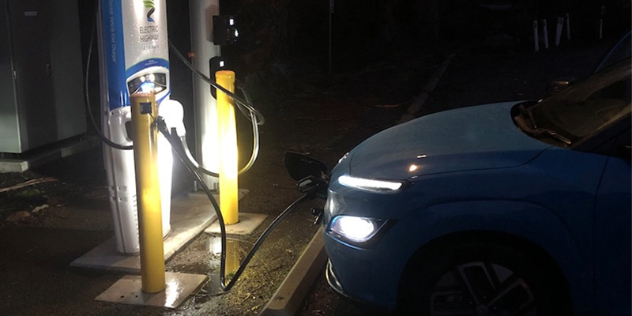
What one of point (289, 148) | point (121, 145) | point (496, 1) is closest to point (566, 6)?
point (496, 1)

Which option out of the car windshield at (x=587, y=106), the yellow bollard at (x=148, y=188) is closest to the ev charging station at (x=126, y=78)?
the yellow bollard at (x=148, y=188)

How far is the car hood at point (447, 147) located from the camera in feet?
13.1

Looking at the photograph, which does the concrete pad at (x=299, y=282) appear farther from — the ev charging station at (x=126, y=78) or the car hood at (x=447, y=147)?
the ev charging station at (x=126, y=78)

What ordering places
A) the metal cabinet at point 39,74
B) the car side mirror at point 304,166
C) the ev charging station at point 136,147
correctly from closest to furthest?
the ev charging station at point 136,147
the car side mirror at point 304,166
the metal cabinet at point 39,74

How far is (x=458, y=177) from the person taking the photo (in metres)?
3.94

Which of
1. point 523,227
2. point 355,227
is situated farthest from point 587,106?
point 355,227

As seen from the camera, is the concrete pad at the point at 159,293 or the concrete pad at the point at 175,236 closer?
the concrete pad at the point at 159,293

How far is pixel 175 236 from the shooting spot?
20.9ft

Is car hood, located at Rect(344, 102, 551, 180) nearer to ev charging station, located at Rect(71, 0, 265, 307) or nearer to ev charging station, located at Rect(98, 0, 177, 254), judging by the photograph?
ev charging station, located at Rect(71, 0, 265, 307)

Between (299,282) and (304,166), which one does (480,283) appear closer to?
(299,282)

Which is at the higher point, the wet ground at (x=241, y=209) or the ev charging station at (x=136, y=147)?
the ev charging station at (x=136, y=147)

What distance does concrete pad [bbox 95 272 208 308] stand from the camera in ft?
16.7

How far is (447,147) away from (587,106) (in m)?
0.91

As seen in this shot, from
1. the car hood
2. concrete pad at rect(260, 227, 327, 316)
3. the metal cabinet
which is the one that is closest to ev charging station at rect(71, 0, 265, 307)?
concrete pad at rect(260, 227, 327, 316)
